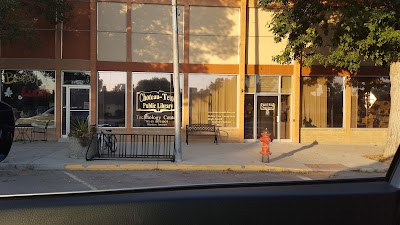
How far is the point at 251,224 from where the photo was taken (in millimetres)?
1769

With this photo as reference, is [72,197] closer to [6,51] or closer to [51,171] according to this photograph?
[51,171]

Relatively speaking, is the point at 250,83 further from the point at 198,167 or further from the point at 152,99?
the point at 198,167

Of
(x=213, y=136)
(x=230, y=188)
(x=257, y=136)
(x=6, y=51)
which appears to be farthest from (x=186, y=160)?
(x=230, y=188)

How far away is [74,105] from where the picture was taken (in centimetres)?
1780

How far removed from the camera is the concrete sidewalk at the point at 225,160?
39.3 ft

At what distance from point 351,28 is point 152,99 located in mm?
9140

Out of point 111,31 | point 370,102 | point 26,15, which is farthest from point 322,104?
point 26,15

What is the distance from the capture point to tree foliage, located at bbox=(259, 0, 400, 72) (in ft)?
39.8

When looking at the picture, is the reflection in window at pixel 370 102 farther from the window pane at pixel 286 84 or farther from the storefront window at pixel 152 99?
the storefront window at pixel 152 99

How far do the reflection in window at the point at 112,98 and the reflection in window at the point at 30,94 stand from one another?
2075 mm

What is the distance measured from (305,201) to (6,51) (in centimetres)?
1791

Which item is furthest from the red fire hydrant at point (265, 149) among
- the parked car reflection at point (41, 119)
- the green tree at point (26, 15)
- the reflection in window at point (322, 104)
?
the parked car reflection at point (41, 119)

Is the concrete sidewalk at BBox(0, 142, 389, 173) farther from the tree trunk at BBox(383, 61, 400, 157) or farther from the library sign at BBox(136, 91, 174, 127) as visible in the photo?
the library sign at BBox(136, 91, 174, 127)

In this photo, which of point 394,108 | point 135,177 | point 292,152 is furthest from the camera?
point 292,152
